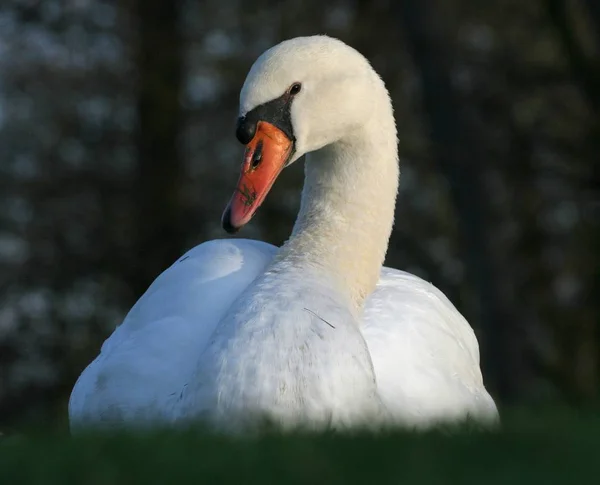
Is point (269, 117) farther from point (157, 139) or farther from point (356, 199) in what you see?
point (157, 139)

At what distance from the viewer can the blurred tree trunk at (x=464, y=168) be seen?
29.9ft

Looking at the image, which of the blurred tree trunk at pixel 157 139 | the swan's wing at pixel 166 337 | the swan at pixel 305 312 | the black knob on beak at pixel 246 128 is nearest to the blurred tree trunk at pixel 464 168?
the blurred tree trunk at pixel 157 139

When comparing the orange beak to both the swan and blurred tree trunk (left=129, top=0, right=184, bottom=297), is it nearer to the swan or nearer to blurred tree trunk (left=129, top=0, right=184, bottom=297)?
the swan

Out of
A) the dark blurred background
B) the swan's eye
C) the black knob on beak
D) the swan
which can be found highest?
the swan's eye

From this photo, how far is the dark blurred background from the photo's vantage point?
10.4 meters

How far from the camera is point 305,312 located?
3.92m

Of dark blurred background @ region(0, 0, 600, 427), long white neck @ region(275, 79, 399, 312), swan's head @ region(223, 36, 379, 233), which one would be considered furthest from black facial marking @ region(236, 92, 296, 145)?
dark blurred background @ region(0, 0, 600, 427)

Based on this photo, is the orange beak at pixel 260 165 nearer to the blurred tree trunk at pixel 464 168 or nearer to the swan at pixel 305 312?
the swan at pixel 305 312

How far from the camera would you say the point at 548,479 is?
2.13m

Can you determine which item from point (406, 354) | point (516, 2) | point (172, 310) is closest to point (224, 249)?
point (172, 310)

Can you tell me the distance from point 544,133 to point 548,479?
8.60m

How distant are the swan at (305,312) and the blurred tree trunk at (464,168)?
384cm

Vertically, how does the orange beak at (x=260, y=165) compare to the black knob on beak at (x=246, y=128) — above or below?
below

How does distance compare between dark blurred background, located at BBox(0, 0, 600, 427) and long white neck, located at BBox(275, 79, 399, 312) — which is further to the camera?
dark blurred background, located at BBox(0, 0, 600, 427)
